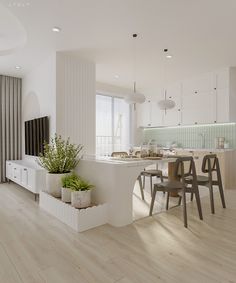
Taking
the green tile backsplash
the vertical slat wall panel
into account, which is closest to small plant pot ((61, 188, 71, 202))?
the vertical slat wall panel

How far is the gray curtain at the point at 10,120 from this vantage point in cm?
529

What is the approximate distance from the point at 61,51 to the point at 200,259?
12.3 feet

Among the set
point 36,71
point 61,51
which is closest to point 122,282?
point 61,51

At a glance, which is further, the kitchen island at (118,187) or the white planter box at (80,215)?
the kitchen island at (118,187)

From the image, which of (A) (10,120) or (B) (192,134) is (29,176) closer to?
(A) (10,120)

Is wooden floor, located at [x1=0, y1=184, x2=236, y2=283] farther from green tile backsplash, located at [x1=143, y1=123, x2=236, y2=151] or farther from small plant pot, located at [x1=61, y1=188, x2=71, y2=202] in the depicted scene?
green tile backsplash, located at [x1=143, y1=123, x2=236, y2=151]

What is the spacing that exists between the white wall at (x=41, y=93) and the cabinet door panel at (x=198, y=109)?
3.40 metres

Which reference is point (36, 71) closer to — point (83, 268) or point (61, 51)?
point (61, 51)

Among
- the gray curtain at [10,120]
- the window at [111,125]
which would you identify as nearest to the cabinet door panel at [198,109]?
the window at [111,125]

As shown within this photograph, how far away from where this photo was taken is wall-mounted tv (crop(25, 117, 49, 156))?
13.9 feet

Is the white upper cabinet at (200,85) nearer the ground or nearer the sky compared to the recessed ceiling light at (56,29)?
nearer the ground

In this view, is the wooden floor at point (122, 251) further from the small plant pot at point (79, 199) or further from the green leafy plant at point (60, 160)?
the green leafy plant at point (60, 160)

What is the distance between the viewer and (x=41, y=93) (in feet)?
Result: 14.9

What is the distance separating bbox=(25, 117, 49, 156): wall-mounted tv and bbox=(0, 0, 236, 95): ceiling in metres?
1.22
